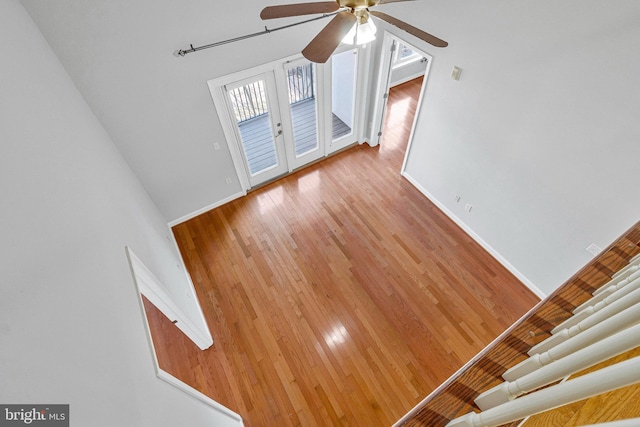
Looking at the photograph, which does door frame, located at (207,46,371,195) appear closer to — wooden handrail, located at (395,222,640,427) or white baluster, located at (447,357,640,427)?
wooden handrail, located at (395,222,640,427)

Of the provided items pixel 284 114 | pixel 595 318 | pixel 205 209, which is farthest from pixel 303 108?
pixel 595 318

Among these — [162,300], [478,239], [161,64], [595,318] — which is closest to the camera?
[595,318]

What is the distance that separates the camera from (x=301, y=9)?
5.29 ft

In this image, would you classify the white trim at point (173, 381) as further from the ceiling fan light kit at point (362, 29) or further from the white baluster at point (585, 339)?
the ceiling fan light kit at point (362, 29)

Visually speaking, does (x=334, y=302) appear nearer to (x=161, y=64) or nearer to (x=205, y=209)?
(x=205, y=209)

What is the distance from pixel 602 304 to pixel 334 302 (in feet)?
9.47

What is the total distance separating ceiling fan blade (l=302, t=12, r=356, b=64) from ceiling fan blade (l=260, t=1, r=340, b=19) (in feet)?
0.38

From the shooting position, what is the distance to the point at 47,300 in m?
1.07

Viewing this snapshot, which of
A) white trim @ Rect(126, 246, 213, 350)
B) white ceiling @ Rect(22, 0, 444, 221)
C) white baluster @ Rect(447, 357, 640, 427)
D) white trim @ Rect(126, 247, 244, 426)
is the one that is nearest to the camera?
white baluster @ Rect(447, 357, 640, 427)

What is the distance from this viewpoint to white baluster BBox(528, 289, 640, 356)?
0.73 metres

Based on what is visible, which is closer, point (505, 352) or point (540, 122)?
point (505, 352)

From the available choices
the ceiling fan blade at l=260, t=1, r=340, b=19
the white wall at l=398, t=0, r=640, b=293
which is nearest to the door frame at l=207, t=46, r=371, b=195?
the white wall at l=398, t=0, r=640, b=293

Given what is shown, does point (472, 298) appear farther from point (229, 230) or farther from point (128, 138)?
point (128, 138)

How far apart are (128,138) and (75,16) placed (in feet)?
3.79
